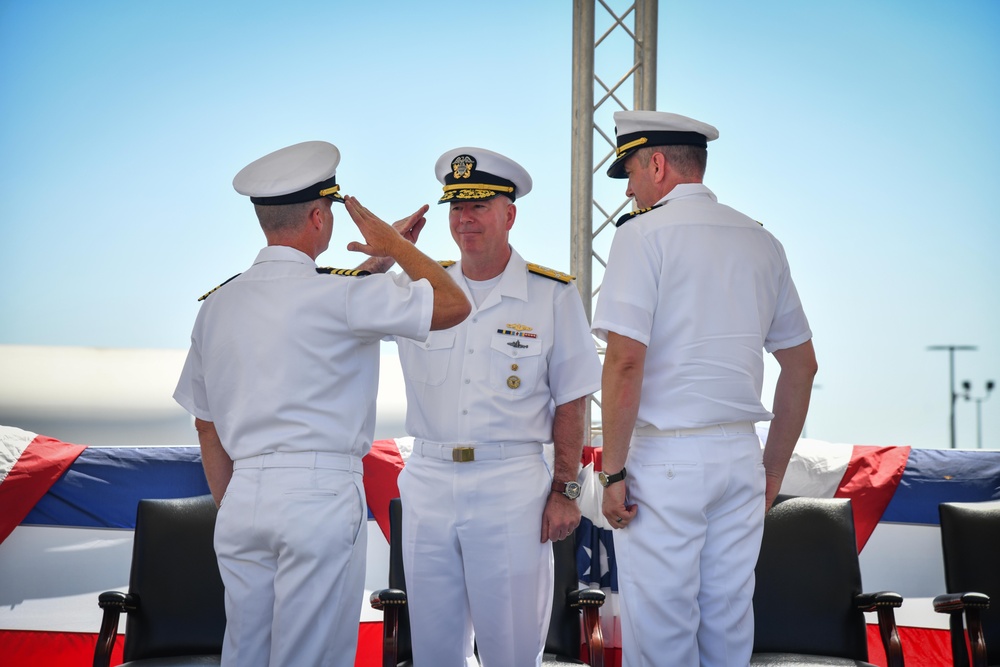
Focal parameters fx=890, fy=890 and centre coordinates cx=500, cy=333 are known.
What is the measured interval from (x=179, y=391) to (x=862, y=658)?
237 cm

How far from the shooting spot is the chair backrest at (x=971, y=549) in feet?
10.1

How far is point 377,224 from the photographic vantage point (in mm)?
2029

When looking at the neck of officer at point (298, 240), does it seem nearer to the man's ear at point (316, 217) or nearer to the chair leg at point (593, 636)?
the man's ear at point (316, 217)

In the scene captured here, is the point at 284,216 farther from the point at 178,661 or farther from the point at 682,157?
the point at 178,661

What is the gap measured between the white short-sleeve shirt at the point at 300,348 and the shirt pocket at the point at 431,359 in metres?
0.53

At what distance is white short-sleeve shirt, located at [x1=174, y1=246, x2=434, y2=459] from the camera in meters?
1.91

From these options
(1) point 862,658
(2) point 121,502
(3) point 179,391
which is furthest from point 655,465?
(2) point 121,502

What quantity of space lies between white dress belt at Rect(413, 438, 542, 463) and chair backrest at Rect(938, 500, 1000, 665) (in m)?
1.66

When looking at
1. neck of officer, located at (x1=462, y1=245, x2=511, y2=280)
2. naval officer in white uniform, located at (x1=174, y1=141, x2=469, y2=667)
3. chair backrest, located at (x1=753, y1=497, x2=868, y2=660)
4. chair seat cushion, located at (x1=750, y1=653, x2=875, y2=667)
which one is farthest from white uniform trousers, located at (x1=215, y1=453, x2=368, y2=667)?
chair backrest, located at (x1=753, y1=497, x2=868, y2=660)

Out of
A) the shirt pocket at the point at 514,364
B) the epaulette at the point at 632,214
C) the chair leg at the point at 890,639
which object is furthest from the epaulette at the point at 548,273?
the chair leg at the point at 890,639

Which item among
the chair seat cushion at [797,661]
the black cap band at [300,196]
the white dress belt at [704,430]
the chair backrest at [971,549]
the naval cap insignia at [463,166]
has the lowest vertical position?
the chair seat cushion at [797,661]

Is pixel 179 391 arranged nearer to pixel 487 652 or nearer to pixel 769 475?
pixel 487 652

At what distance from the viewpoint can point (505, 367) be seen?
2.50m

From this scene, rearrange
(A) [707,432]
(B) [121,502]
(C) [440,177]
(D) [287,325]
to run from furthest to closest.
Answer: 1. (B) [121,502]
2. (C) [440,177]
3. (A) [707,432]
4. (D) [287,325]
